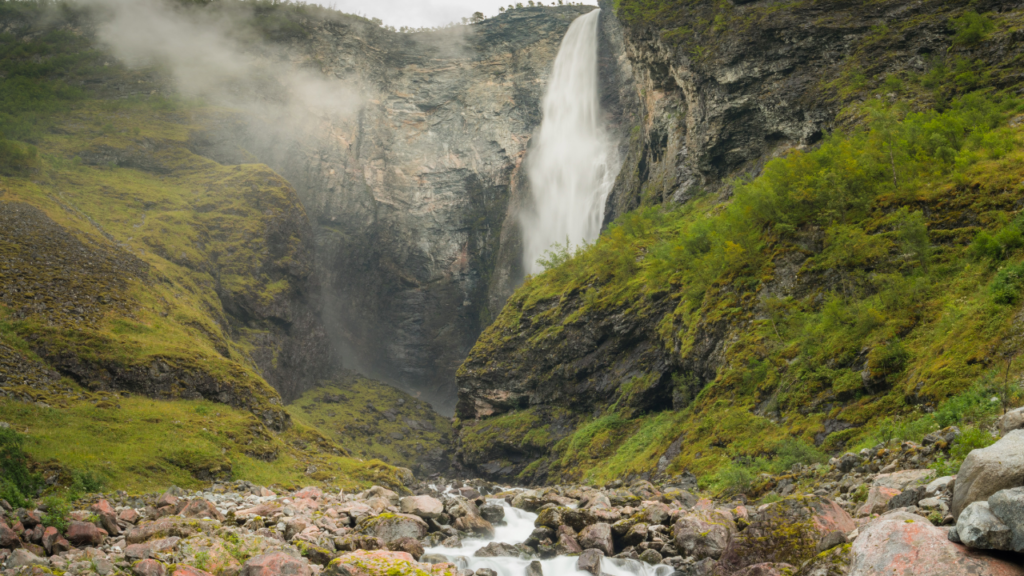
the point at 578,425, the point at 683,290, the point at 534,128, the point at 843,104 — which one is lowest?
the point at 578,425

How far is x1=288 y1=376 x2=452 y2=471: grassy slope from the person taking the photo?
64.7m

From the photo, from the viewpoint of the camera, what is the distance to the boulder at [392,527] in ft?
49.9

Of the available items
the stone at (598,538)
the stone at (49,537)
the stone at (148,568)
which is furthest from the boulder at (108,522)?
the stone at (598,538)

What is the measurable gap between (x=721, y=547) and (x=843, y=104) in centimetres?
3235

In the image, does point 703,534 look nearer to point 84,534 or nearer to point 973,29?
point 84,534

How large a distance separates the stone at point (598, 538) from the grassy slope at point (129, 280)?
1690cm

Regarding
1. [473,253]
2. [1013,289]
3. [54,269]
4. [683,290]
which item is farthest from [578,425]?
[473,253]

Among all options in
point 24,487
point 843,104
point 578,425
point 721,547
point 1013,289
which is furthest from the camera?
point 578,425

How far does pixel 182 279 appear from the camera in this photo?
53.7 meters

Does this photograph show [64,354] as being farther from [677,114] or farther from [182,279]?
[677,114]

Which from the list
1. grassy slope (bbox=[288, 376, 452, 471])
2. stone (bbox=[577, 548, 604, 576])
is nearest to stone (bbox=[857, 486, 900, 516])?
stone (bbox=[577, 548, 604, 576])

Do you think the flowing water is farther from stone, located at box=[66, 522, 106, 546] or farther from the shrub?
the shrub

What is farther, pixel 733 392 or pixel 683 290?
pixel 683 290

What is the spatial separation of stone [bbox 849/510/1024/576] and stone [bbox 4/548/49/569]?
1290 centimetres
